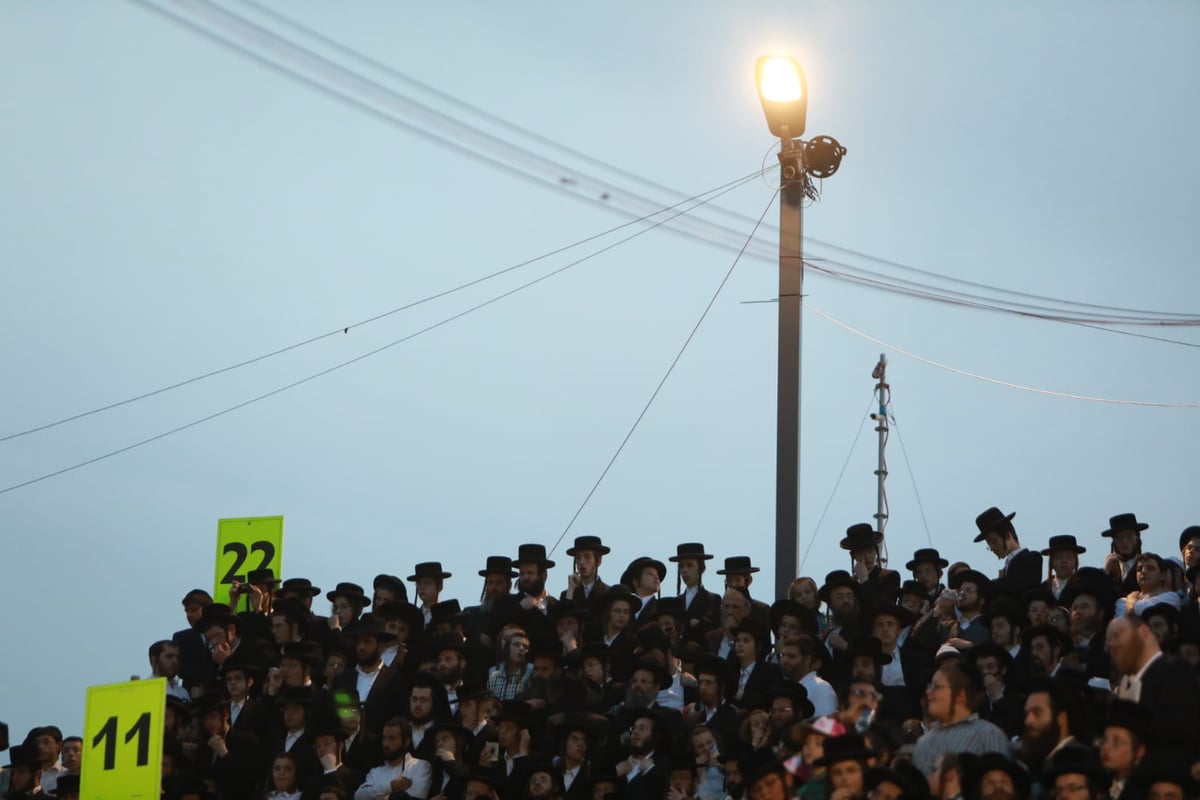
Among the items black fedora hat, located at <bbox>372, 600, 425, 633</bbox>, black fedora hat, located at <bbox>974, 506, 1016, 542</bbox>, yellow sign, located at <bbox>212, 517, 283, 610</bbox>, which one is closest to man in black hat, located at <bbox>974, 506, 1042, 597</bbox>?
black fedora hat, located at <bbox>974, 506, 1016, 542</bbox>

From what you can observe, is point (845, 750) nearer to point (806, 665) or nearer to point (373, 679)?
point (806, 665)

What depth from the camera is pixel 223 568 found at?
56.2ft

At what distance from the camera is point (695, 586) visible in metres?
16.2

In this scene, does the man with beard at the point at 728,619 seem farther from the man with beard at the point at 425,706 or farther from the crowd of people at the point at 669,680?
the man with beard at the point at 425,706

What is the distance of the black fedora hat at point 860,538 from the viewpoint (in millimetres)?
15750

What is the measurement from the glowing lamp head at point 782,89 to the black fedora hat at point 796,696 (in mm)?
5344

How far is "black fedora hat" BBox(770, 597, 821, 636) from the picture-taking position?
14188 millimetres

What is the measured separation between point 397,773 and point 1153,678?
6045mm

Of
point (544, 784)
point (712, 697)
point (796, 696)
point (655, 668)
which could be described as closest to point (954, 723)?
point (796, 696)

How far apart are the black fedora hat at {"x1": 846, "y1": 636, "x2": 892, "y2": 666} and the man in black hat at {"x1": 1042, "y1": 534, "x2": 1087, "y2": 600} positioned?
1852 millimetres

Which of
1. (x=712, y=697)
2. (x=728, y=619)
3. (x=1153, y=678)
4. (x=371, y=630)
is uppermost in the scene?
(x=728, y=619)

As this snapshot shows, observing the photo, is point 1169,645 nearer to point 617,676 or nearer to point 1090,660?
point 1090,660

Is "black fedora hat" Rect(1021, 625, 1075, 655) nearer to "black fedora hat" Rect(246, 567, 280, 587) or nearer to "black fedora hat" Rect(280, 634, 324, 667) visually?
"black fedora hat" Rect(280, 634, 324, 667)

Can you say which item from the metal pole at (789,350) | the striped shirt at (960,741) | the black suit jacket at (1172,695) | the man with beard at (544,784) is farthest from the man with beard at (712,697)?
the black suit jacket at (1172,695)
